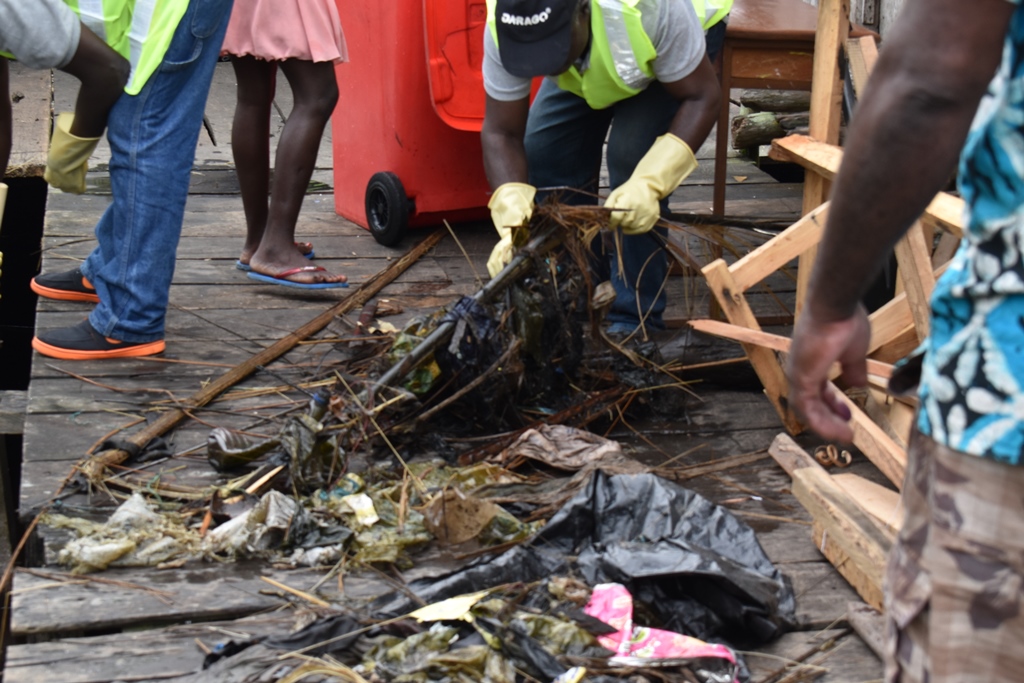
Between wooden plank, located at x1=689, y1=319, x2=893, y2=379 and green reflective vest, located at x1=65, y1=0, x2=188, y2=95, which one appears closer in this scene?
wooden plank, located at x1=689, y1=319, x2=893, y2=379

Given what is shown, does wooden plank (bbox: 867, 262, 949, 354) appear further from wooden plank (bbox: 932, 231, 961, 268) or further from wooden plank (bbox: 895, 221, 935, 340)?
wooden plank (bbox: 932, 231, 961, 268)

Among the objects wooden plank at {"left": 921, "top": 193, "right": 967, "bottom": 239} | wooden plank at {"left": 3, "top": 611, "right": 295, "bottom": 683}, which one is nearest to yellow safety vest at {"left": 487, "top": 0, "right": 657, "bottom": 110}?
wooden plank at {"left": 921, "top": 193, "right": 967, "bottom": 239}

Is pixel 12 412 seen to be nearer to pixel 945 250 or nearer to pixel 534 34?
pixel 534 34

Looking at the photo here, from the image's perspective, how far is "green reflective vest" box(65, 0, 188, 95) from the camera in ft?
10.8

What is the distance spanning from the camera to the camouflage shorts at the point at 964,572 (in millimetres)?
1093

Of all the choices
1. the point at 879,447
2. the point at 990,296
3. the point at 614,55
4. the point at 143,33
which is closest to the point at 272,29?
the point at 143,33

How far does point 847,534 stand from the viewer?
229 centimetres

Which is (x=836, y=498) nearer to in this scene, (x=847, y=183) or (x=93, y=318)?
(x=847, y=183)

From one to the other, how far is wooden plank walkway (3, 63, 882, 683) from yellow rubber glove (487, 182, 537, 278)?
0.61 m

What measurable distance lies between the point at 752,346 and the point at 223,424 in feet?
4.95

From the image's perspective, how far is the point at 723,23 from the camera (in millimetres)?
3732

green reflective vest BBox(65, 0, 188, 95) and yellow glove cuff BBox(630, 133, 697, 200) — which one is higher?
green reflective vest BBox(65, 0, 188, 95)

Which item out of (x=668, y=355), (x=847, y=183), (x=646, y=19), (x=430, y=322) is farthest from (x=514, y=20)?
(x=847, y=183)

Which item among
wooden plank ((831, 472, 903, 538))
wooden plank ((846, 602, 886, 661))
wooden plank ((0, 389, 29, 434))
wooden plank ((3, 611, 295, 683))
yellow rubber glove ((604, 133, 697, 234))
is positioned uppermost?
yellow rubber glove ((604, 133, 697, 234))
